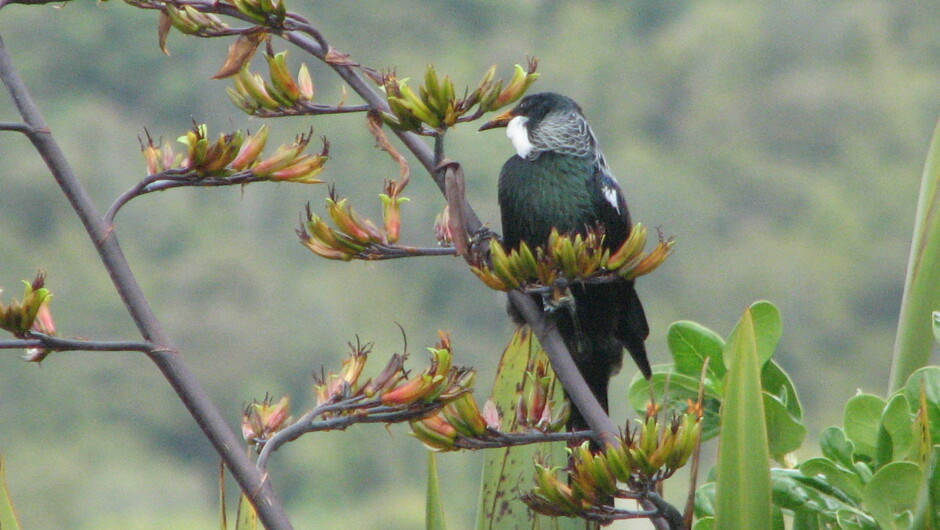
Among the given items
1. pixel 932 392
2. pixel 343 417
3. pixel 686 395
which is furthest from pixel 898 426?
pixel 343 417

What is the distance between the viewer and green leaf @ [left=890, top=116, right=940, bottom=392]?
136 cm

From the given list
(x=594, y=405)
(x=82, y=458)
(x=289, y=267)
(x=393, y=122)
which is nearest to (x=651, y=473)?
(x=594, y=405)

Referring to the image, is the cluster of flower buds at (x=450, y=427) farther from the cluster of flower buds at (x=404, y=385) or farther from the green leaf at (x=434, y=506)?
the green leaf at (x=434, y=506)

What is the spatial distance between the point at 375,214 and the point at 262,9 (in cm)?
1376

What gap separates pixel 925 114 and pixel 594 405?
21.9m

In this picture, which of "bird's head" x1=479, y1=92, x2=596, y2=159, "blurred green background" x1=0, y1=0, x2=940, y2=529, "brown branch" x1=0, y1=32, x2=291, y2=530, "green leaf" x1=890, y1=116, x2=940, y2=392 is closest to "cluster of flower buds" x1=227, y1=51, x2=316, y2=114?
"brown branch" x1=0, y1=32, x2=291, y2=530

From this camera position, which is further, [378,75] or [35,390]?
[35,390]

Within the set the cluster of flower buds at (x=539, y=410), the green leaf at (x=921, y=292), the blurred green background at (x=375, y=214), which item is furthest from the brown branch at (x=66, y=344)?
the blurred green background at (x=375, y=214)

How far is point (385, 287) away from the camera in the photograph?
19.0 metres

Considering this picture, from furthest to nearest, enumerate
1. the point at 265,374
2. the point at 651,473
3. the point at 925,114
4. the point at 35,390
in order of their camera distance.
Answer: the point at 925,114, the point at 35,390, the point at 265,374, the point at 651,473

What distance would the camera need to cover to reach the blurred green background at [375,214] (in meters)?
16.5

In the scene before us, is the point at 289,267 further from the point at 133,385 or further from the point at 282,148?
the point at 282,148

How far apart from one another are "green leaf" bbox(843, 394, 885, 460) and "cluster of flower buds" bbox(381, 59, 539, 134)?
1.55ft

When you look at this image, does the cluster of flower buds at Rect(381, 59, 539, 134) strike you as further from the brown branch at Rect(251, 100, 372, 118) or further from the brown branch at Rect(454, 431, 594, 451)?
the brown branch at Rect(454, 431, 594, 451)
